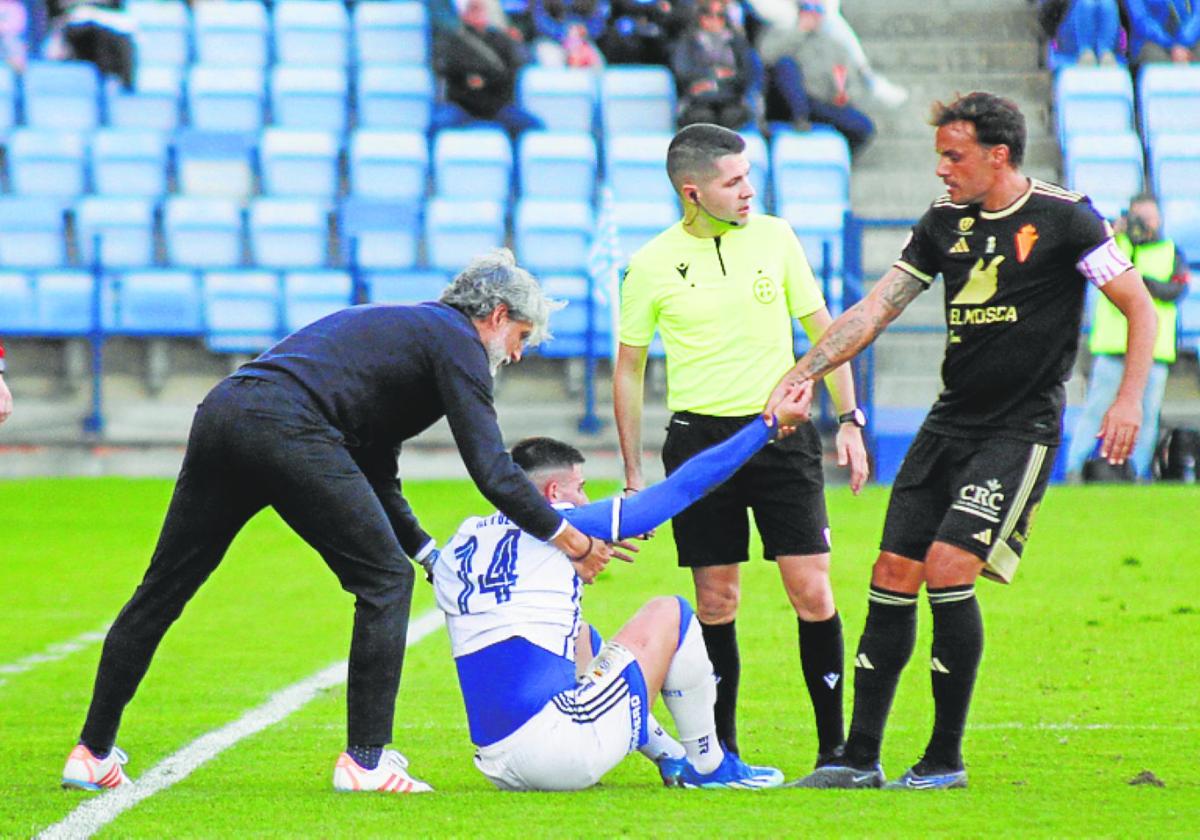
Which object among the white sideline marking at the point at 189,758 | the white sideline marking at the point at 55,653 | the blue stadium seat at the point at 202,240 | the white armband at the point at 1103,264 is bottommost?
the white sideline marking at the point at 55,653

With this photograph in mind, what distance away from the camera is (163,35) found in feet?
68.9

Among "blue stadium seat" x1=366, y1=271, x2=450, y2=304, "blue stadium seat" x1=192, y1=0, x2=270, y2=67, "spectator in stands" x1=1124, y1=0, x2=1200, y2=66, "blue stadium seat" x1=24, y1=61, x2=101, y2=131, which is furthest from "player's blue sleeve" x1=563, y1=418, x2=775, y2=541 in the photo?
"spectator in stands" x1=1124, y1=0, x2=1200, y2=66

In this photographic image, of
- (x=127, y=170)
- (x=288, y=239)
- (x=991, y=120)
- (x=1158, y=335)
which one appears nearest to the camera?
(x=991, y=120)

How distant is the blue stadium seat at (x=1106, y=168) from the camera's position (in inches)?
758

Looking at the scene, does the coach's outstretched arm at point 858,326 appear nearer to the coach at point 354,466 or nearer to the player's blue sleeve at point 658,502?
the player's blue sleeve at point 658,502

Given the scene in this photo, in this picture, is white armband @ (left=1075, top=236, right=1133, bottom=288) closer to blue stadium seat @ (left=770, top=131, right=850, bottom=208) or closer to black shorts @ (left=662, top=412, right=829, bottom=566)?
black shorts @ (left=662, top=412, right=829, bottom=566)

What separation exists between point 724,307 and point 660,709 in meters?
1.83

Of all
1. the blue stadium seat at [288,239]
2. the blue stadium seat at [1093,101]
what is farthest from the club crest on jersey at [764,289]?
the blue stadium seat at [1093,101]

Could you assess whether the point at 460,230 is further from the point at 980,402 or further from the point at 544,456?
the point at 980,402

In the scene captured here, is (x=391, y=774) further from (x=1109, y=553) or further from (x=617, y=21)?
(x=617, y=21)

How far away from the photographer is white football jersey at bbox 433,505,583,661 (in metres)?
5.63

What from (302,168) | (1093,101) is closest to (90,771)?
(302,168)

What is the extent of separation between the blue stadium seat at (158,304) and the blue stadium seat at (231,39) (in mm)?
4064

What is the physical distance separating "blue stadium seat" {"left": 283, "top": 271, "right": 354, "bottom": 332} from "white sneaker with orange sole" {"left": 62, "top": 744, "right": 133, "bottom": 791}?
464 inches
